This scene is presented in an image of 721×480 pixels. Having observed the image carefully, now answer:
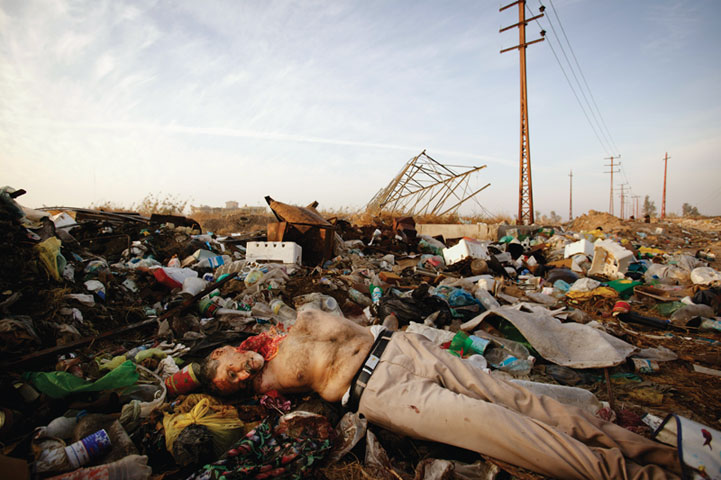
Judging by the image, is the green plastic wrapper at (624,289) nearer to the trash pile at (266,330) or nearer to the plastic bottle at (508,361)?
the trash pile at (266,330)

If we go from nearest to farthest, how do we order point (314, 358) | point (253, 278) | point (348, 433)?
point (348, 433) < point (314, 358) < point (253, 278)

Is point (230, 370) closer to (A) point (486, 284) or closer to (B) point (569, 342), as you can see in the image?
(B) point (569, 342)

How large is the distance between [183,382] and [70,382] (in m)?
0.68

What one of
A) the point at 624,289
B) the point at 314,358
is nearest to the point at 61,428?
the point at 314,358

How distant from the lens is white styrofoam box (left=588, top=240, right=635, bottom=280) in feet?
20.1

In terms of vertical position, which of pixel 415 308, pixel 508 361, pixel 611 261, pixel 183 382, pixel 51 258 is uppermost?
pixel 51 258

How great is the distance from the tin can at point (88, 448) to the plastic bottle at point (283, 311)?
6.91 ft

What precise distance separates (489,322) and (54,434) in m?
3.51

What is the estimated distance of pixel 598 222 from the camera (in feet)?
45.3

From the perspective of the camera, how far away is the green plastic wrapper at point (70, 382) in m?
2.12

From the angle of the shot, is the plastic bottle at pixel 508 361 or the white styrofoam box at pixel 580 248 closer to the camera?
the plastic bottle at pixel 508 361

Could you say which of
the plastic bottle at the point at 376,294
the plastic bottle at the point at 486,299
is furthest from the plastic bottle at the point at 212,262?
the plastic bottle at the point at 486,299

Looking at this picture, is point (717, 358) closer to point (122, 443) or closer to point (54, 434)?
point (122, 443)

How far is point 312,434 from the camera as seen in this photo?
1.93 meters
